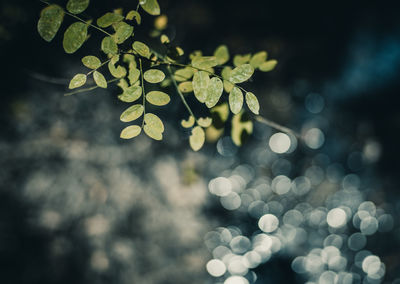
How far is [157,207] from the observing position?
3025 millimetres

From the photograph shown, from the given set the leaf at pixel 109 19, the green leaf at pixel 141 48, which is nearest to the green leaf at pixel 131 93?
the green leaf at pixel 141 48

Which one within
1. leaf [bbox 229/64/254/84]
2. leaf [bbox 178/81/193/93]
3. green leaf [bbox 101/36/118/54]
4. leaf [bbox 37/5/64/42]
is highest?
leaf [bbox 229/64/254/84]

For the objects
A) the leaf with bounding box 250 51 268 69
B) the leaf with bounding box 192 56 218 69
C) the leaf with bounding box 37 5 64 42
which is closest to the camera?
the leaf with bounding box 37 5 64 42

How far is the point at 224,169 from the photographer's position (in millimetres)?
3553

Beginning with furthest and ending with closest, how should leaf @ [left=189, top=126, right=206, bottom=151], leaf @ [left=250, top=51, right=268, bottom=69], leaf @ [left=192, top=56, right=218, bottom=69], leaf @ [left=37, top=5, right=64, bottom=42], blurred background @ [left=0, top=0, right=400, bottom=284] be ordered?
blurred background @ [left=0, top=0, right=400, bottom=284]
leaf @ [left=250, top=51, right=268, bottom=69]
leaf @ [left=189, top=126, right=206, bottom=151]
leaf @ [left=192, top=56, right=218, bottom=69]
leaf @ [left=37, top=5, right=64, bottom=42]

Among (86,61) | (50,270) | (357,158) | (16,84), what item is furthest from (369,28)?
(50,270)

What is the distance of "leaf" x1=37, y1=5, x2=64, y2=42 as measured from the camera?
653 millimetres

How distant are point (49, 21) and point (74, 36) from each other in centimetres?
7

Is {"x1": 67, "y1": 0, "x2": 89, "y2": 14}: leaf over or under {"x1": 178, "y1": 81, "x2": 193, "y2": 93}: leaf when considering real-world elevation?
under

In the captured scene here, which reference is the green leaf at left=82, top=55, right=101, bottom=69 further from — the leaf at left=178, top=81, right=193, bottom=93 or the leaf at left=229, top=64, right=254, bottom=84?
the leaf at left=229, top=64, right=254, bottom=84

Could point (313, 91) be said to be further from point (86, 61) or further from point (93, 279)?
point (93, 279)

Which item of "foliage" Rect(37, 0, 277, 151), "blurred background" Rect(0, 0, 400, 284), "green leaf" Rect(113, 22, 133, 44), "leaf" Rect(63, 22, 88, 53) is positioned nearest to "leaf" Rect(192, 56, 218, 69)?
"foliage" Rect(37, 0, 277, 151)

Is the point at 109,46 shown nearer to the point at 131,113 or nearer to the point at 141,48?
the point at 141,48

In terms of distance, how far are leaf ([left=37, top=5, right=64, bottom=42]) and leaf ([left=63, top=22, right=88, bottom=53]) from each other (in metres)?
0.03
